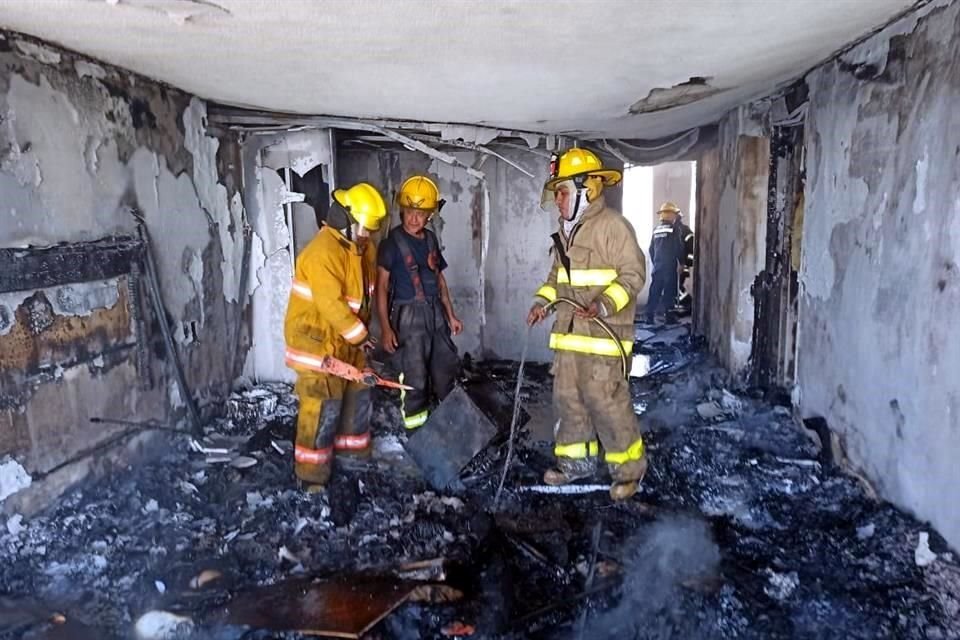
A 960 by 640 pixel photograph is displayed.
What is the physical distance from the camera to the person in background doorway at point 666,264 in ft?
31.7

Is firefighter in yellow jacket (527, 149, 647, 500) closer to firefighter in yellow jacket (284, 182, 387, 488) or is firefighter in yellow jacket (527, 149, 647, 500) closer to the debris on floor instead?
firefighter in yellow jacket (284, 182, 387, 488)

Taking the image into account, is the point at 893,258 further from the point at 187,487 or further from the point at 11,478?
the point at 11,478

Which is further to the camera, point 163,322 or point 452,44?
point 163,322

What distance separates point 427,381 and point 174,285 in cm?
191

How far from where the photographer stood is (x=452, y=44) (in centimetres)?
322

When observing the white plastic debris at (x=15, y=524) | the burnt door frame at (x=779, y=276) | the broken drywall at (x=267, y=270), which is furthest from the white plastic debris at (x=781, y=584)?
the broken drywall at (x=267, y=270)

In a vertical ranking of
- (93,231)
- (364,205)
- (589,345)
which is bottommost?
(589,345)

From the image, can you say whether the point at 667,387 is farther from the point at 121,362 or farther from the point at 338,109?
the point at 121,362

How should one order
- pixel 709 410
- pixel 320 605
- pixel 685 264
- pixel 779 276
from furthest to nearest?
pixel 685 264, pixel 779 276, pixel 709 410, pixel 320 605

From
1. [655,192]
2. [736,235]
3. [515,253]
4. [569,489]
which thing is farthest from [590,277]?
[655,192]

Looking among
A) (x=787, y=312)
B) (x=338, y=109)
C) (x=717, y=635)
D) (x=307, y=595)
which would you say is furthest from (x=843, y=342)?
(x=338, y=109)

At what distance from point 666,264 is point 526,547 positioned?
7.27m

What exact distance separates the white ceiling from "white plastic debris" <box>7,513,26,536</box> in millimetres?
2354

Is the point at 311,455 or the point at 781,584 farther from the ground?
the point at 311,455
